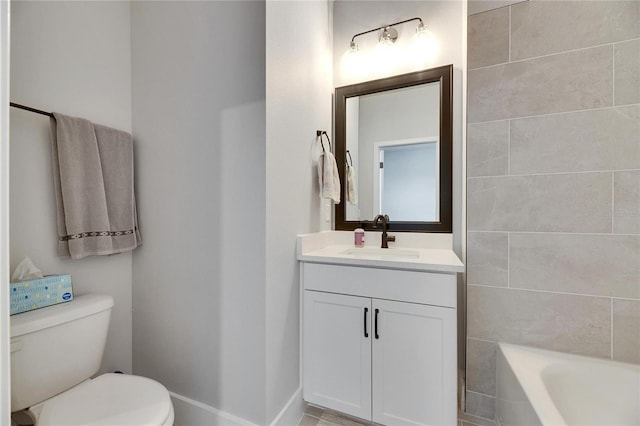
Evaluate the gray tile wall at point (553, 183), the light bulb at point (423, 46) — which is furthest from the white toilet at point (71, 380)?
the light bulb at point (423, 46)

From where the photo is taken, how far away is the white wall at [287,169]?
120 cm

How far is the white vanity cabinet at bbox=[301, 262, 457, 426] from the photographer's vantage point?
118cm

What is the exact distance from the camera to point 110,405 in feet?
3.06

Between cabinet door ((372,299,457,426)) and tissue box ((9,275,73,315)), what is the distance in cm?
135

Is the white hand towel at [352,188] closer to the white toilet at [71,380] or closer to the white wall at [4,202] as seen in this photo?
the white toilet at [71,380]

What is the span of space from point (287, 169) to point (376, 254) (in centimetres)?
77

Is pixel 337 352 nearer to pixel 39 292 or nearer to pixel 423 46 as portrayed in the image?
pixel 39 292

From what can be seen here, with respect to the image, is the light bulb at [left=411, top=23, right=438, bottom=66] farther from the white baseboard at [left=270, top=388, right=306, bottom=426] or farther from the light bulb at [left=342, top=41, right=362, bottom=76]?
the white baseboard at [left=270, top=388, right=306, bottom=426]

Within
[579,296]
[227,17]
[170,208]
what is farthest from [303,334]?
[227,17]

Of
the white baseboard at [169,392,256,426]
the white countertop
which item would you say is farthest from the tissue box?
the white countertop

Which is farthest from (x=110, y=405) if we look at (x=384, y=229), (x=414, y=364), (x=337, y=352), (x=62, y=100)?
(x=384, y=229)

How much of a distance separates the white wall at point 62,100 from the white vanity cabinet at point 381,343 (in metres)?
1.05

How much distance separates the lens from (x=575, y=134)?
4.24 feet

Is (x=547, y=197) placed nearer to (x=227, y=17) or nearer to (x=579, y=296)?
(x=579, y=296)
